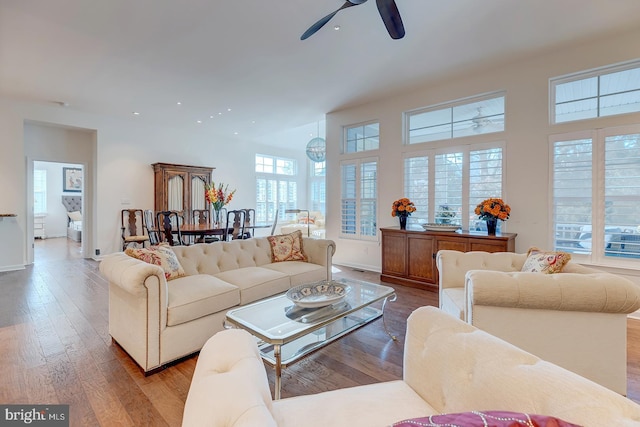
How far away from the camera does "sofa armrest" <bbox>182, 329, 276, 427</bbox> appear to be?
0.64 m

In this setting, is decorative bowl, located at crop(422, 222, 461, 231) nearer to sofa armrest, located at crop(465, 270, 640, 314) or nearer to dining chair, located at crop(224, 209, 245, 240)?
sofa armrest, located at crop(465, 270, 640, 314)

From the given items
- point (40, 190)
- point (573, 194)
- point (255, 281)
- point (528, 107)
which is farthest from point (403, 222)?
point (40, 190)

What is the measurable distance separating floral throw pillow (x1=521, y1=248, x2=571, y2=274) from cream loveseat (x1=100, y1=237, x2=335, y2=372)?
2115 mm

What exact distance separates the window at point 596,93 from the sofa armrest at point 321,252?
3213mm

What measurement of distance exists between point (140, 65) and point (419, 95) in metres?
4.03

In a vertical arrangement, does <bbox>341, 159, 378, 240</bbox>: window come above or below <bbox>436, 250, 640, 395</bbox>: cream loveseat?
above

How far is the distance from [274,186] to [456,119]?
20.2 ft

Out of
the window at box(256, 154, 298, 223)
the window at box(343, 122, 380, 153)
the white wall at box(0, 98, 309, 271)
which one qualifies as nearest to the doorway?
the white wall at box(0, 98, 309, 271)

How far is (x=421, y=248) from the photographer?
427 cm

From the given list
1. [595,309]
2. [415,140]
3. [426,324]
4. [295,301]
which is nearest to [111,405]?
[295,301]

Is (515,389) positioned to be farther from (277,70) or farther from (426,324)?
(277,70)

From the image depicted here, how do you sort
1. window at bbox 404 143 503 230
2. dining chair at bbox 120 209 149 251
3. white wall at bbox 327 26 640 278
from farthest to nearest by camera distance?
dining chair at bbox 120 209 149 251 < window at bbox 404 143 503 230 < white wall at bbox 327 26 640 278

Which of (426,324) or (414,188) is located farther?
(414,188)

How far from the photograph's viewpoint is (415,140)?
4.89 meters
